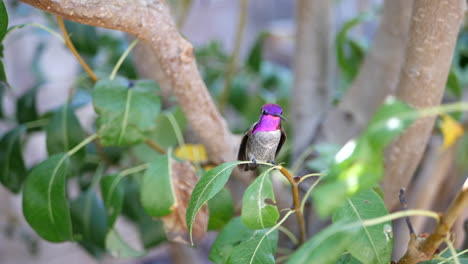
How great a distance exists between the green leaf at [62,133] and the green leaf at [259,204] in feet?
1.34

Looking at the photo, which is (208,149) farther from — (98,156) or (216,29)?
(216,29)

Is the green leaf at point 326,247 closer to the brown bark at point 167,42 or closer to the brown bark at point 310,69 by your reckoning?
the brown bark at point 167,42

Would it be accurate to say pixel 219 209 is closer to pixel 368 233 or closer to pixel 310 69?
pixel 368 233

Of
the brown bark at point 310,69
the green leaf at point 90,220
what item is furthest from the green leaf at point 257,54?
the green leaf at point 90,220

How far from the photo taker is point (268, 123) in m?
0.43

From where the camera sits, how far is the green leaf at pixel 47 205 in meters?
0.57

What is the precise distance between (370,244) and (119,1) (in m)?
0.37

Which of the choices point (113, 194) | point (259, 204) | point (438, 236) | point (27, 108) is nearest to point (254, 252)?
point (259, 204)

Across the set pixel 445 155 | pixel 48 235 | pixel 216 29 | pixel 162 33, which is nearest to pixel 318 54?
pixel 445 155

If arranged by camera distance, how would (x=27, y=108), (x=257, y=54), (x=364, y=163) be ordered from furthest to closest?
1. (x=257, y=54)
2. (x=27, y=108)
3. (x=364, y=163)

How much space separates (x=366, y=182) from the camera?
0.90 ft

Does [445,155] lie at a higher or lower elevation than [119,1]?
lower

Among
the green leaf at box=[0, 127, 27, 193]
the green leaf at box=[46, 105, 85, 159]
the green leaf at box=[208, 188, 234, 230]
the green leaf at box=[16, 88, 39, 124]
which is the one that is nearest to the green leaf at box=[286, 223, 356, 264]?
the green leaf at box=[208, 188, 234, 230]

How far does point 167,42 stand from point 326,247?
326mm
